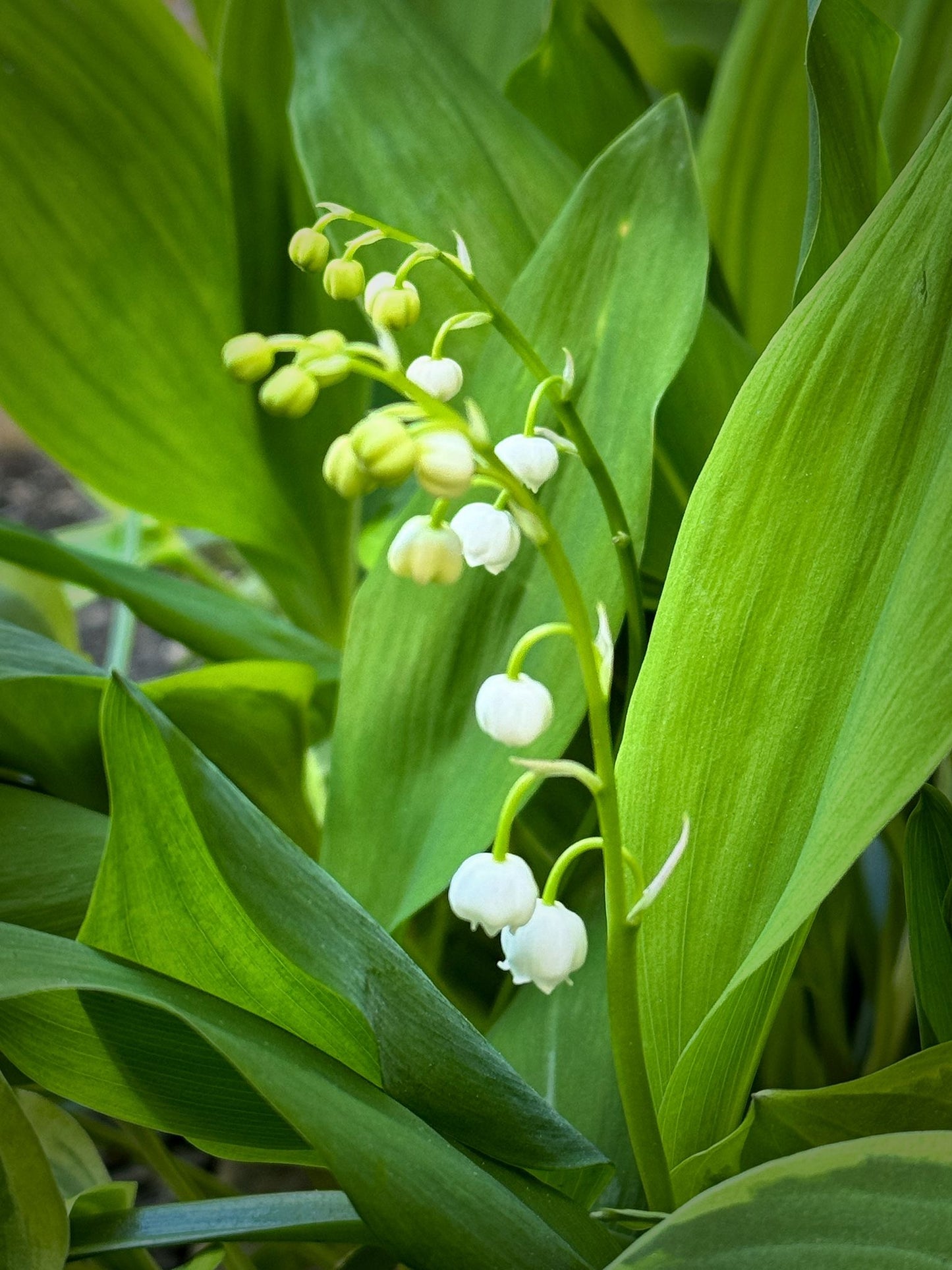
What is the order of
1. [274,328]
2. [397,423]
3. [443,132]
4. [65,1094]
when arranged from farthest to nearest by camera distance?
[274,328] < [443,132] < [65,1094] < [397,423]

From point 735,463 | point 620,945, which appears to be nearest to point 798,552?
point 735,463

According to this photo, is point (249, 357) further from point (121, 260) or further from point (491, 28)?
point (491, 28)

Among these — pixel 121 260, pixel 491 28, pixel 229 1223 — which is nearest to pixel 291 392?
pixel 229 1223

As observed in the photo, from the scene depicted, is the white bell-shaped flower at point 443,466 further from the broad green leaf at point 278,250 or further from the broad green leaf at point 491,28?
the broad green leaf at point 491,28

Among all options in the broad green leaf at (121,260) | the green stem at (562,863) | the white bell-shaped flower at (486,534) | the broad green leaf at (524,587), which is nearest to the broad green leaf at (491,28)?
the broad green leaf at (121,260)

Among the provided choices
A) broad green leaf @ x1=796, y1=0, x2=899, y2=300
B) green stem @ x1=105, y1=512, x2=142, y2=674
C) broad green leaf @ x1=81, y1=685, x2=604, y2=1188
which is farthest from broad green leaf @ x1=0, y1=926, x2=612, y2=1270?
green stem @ x1=105, y1=512, x2=142, y2=674

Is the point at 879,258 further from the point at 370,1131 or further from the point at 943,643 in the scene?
the point at 370,1131

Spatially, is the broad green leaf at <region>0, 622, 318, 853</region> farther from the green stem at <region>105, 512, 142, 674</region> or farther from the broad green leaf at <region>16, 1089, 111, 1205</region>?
the green stem at <region>105, 512, 142, 674</region>
